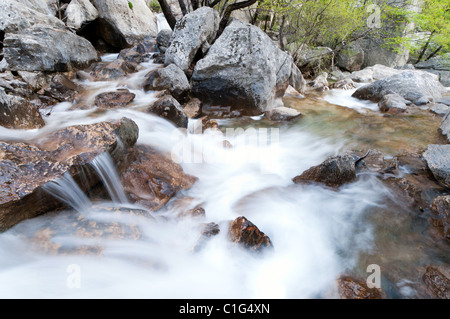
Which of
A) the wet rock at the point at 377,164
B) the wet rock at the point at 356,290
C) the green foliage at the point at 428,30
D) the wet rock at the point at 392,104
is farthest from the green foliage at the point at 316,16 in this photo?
the wet rock at the point at 356,290

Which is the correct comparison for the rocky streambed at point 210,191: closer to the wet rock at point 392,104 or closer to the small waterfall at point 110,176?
the small waterfall at point 110,176

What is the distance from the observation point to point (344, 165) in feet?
11.9

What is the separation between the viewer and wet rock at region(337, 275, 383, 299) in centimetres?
212

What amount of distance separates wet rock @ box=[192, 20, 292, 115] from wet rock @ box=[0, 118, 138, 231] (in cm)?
344

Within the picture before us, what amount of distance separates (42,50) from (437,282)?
326 inches

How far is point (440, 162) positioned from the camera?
11.8ft

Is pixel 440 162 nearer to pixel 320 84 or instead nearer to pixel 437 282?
pixel 437 282

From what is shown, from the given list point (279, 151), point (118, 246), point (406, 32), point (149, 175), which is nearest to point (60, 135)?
point (149, 175)

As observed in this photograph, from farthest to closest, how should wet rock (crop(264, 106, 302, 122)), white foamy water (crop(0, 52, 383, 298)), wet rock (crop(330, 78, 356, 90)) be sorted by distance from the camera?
wet rock (crop(330, 78, 356, 90)), wet rock (crop(264, 106, 302, 122)), white foamy water (crop(0, 52, 383, 298))

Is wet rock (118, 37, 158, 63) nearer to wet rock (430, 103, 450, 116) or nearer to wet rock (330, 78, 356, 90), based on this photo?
wet rock (330, 78, 356, 90)

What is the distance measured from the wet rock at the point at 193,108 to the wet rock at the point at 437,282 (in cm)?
518

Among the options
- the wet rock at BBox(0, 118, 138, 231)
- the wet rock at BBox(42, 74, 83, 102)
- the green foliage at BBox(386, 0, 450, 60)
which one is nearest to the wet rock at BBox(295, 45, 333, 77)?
the green foliage at BBox(386, 0, 450, 60)

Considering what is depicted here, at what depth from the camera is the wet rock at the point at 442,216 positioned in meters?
2.72
